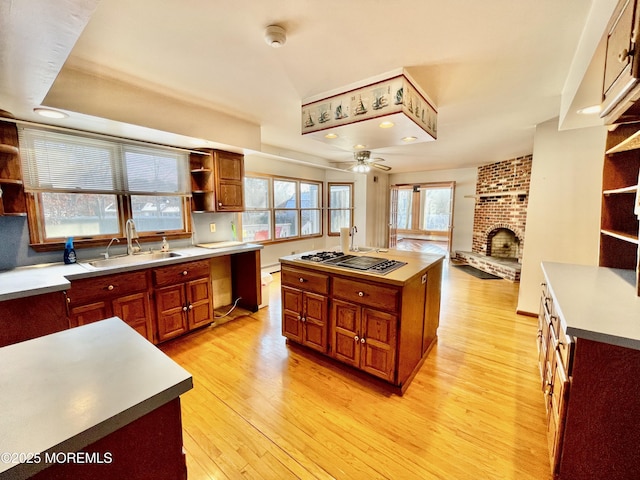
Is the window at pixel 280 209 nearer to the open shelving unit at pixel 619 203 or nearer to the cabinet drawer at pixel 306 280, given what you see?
the cabinet drawer at pixel 306 280

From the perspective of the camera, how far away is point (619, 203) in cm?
209

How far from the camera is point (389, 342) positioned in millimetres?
1976

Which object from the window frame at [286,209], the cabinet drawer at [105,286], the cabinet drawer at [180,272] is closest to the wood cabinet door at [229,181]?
the cabinet drawer at [180,272]

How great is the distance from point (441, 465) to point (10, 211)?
3510mm

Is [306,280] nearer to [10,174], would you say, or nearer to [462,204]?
[10,174]

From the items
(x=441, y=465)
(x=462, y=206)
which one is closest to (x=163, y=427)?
(x=441, y=465)

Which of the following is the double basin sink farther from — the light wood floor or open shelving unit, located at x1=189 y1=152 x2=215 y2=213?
the light wood floor

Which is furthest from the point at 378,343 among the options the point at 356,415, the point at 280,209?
the point at 280,209

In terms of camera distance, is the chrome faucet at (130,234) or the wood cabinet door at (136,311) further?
the chrome faucet at (130,234)

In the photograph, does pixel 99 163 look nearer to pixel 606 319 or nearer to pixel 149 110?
pixel 149 110

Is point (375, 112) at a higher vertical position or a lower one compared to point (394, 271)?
higher

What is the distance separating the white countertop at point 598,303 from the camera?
1.08 metres

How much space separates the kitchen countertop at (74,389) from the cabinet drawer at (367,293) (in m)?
1.44

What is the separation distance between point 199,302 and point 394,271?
213cm
